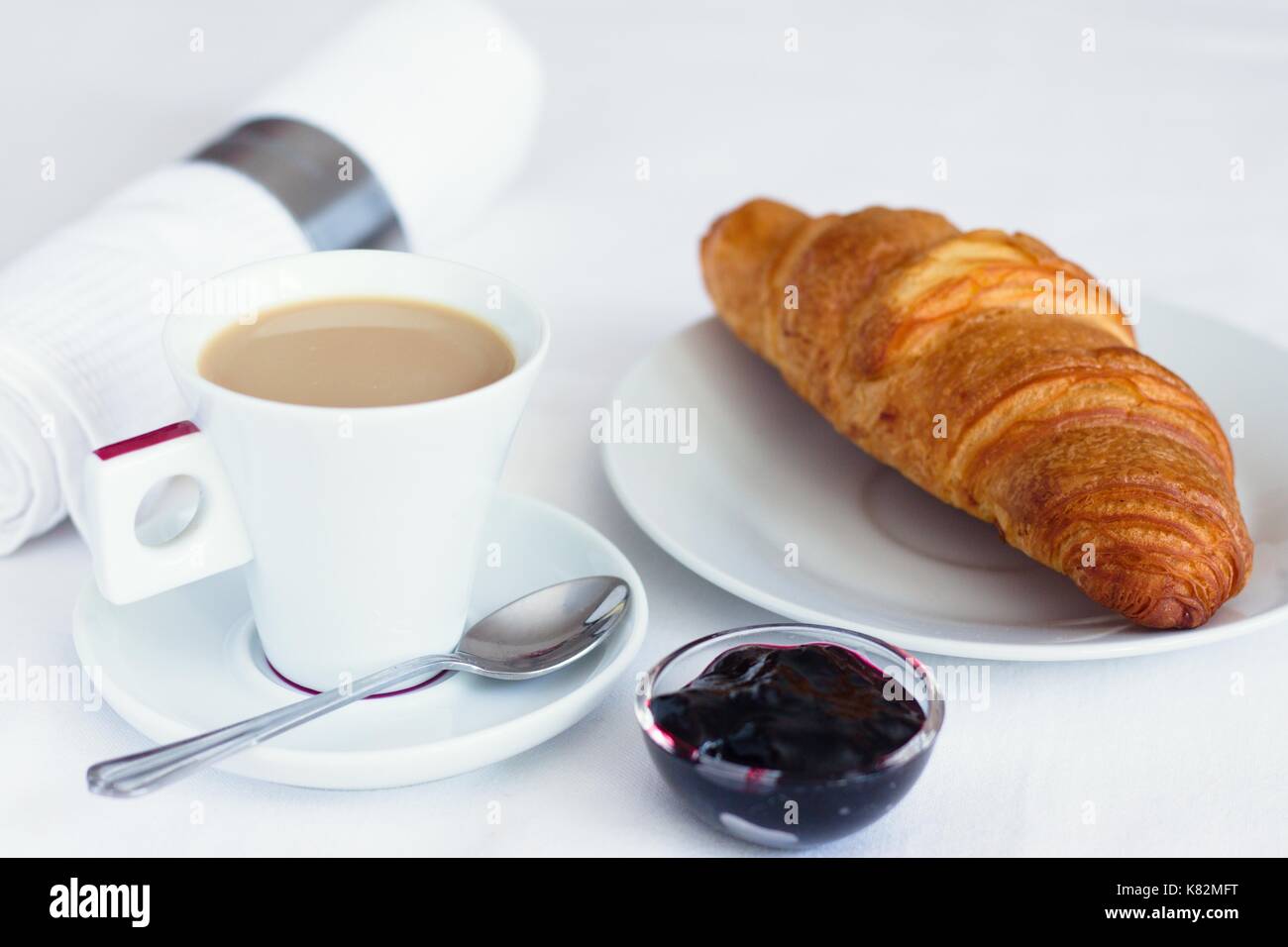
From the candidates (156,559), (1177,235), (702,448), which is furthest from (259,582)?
(1177,235)

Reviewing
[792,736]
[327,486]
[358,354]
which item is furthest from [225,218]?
[792,736]

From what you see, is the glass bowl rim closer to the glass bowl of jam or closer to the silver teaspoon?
the glass bowl of jam

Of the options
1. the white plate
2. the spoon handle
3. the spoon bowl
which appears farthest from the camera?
the white plate

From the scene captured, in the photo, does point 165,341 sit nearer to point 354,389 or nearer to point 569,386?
point 354,389

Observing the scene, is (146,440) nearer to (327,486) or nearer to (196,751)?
(327,486)

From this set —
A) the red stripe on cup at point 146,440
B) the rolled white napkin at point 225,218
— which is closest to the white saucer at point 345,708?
the red stripe on cup at point 146,440

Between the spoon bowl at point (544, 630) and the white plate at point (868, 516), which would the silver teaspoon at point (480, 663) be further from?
the white plate at point (868, 516)

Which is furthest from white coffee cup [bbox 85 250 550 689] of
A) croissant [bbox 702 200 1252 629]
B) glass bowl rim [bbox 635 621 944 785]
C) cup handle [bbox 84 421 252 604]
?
croissant [bbox 702 200 1252 629]
